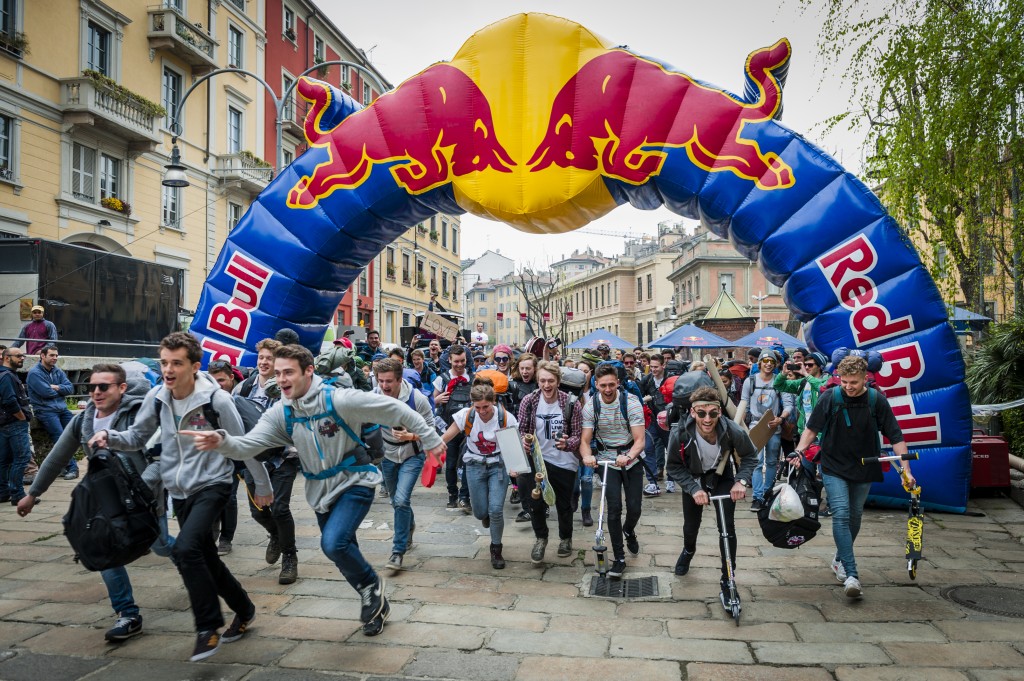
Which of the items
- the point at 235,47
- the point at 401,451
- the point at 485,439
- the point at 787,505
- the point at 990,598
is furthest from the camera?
the point at 235,47

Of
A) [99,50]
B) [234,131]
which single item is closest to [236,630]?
[99,50]

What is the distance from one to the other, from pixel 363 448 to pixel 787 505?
3.00 meters

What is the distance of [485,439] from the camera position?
6.63m

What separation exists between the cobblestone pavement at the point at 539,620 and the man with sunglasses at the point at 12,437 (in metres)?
1.64

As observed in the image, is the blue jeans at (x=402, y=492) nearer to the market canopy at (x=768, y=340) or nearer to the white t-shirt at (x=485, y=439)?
the white t-shirt at (x=485, y=439)

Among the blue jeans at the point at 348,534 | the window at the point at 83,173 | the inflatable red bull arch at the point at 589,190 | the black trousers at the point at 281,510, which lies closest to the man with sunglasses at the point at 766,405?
the inflatable red bull arch at the point at 589,190

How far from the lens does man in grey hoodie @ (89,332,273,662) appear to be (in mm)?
4359

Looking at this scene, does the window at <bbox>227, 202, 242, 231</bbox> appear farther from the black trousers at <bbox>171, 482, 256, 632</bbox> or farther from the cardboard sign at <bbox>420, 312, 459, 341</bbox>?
the black trousers at <bbox>171, 482, 256, 632</bbox>

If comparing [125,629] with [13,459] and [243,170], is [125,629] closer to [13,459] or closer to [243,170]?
[13,459]

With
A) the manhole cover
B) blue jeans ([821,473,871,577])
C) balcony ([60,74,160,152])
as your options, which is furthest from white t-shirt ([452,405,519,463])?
balcony ([60,74,160,152])

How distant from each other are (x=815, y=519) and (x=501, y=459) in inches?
105

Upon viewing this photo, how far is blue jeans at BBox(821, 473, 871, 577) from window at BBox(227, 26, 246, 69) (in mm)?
26758

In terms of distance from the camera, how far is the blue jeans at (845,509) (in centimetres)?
537

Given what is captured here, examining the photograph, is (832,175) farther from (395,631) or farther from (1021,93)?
(395,631)
